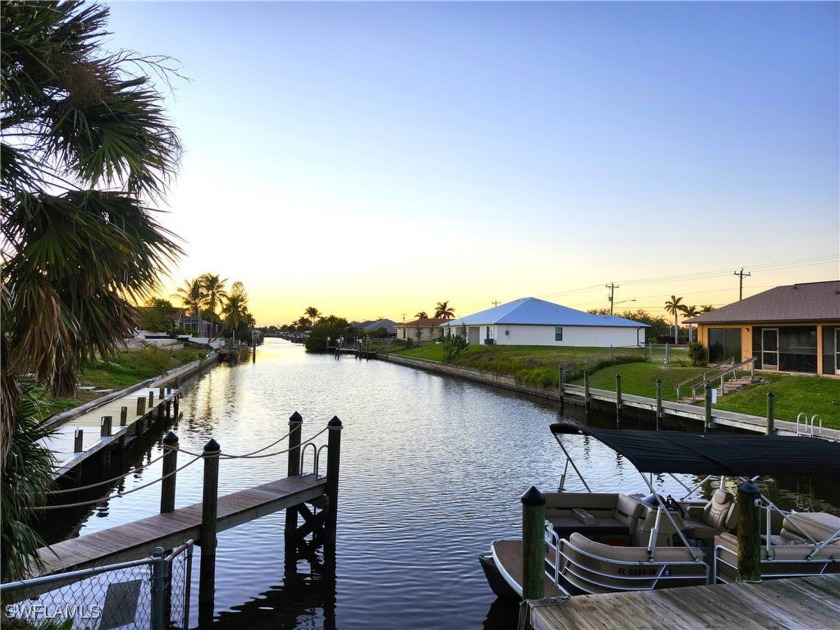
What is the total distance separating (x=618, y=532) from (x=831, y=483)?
40.9ft

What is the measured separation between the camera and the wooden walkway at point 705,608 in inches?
281

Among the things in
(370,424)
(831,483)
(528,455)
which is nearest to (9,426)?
(528,455)

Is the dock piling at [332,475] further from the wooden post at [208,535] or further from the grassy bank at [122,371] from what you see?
the grassy bank at [122,371]

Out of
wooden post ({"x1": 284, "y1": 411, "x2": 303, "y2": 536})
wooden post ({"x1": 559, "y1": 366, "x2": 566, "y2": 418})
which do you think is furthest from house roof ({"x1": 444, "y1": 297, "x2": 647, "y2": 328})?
wooden post ({"x1": 284, "y1": 411, "x2": 303, "y2": 536})

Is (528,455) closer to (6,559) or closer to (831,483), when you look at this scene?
(831,483)

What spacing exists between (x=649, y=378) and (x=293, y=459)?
29.1 m

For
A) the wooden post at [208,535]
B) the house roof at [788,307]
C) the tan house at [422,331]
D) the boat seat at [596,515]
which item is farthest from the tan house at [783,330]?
the tan house at [422,331]

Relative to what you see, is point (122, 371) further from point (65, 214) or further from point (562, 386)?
point (65, 214)

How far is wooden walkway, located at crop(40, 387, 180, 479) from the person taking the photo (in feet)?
50.1

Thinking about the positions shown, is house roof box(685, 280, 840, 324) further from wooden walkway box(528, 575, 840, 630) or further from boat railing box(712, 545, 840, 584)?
wooden walkway box(528, 575, 840, 630)

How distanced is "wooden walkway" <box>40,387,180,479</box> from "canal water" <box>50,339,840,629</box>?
1278 millimetres

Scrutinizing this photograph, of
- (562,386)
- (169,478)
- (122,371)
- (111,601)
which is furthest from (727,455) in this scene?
(122,371)

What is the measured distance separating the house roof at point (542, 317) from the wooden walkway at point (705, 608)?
64941 mm

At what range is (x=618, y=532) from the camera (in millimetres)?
10422
